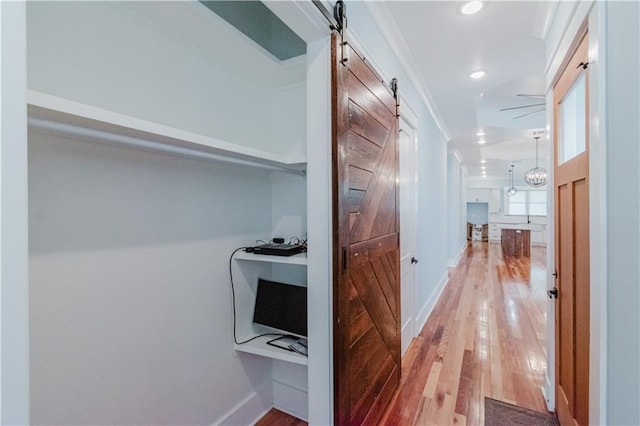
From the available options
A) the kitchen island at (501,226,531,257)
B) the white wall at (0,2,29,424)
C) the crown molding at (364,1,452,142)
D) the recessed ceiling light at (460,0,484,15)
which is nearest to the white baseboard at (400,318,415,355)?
the crown molding at (364,1,452,142)

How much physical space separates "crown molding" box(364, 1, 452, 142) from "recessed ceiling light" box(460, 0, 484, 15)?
1.44 ft

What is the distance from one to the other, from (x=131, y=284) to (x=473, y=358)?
288 centimetres

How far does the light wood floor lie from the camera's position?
2.13m

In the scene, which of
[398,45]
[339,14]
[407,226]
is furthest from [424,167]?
[339,14]

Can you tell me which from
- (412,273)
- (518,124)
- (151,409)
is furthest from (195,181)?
(518,124)

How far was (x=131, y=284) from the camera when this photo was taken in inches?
54.2

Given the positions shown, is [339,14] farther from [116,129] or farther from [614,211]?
[614,211]

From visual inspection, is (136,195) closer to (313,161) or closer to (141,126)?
(141,126)

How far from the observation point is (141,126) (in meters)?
1.05

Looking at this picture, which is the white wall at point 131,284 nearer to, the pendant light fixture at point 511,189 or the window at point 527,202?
the pendant light fixture at point 511,189

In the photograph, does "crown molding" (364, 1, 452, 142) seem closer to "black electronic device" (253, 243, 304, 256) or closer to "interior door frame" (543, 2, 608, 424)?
"interior door frame" (543, 2, 608, 424)

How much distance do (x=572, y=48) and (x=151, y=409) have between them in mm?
2742

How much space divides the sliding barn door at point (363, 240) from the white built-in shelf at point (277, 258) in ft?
0.78

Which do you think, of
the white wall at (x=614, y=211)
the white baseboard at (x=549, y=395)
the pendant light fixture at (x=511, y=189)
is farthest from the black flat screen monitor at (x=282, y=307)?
the pendant light fixture at (x=511, y=189)
